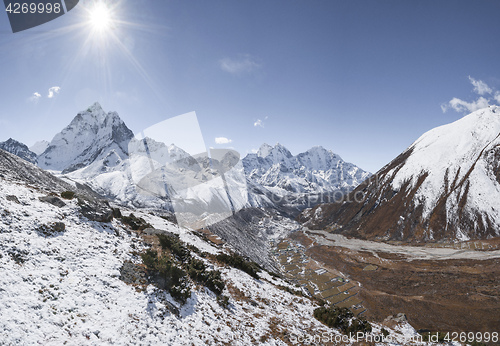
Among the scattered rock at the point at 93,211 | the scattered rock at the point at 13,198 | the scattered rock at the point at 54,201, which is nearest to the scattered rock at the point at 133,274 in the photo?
the scattered rock at the point at 93,211

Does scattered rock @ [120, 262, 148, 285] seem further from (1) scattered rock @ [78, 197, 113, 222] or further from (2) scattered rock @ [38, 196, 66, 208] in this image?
(2) scattered rock @ [38, 196, 66, 208]

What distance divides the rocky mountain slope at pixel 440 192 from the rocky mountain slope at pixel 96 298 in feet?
333

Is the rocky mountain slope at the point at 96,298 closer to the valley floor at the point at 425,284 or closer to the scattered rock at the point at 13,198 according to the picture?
the scattered rock at the point at 13,198

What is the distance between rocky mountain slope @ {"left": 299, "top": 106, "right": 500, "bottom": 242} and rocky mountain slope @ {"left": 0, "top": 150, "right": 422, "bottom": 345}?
10161 centimetres

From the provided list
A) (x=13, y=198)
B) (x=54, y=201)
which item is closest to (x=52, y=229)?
(x=13, y=198)

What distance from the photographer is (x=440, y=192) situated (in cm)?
10725

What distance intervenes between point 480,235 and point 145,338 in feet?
378

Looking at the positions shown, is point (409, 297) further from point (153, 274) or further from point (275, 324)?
point (153, 274)

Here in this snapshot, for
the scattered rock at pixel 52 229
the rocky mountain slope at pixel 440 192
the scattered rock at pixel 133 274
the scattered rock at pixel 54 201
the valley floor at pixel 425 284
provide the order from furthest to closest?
the rocky mountain slope at pixel 440 192
the valley floor at pixel 425 284
the scattered rock at pixel 54 201
the scattered rock at pixel 52 229
the scattered rock at pixel 133 274

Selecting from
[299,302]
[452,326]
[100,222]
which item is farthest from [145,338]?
[452,326]

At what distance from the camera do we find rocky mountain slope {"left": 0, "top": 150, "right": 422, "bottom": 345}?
8.67m

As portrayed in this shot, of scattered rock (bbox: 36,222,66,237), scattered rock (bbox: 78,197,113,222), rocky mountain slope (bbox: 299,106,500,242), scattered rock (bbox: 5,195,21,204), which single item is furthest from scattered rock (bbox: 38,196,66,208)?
rocky mountain slope (bbox: 299,106,500,242)

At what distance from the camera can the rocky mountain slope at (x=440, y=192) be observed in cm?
8869

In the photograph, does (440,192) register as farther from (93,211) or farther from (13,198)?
(13,198)
